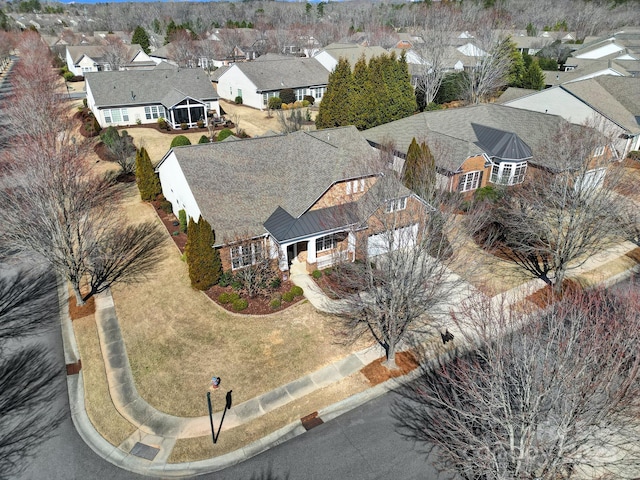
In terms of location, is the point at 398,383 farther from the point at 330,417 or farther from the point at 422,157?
the point at 422,157

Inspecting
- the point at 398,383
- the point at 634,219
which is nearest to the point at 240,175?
the point at 398,383

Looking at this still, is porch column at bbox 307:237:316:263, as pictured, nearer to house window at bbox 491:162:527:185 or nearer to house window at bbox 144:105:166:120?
house window at bbox 491:162:527:185

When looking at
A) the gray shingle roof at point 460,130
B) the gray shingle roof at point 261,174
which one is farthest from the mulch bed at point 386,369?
the gray shingle roof at point 460,130

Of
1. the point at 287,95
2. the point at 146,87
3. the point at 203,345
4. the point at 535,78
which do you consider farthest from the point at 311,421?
the point at 535,78

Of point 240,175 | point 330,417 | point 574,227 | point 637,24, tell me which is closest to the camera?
point 330,417

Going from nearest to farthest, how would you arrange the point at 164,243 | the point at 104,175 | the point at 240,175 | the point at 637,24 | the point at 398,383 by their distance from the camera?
the point at 398,383 → the point at 240,175 → the point at 164,243 → the point at 104,175 → the point at 637,24

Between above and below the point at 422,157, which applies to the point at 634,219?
below

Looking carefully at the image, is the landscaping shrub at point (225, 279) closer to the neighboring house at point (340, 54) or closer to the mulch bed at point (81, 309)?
the mulch bed at point (81, 309)
